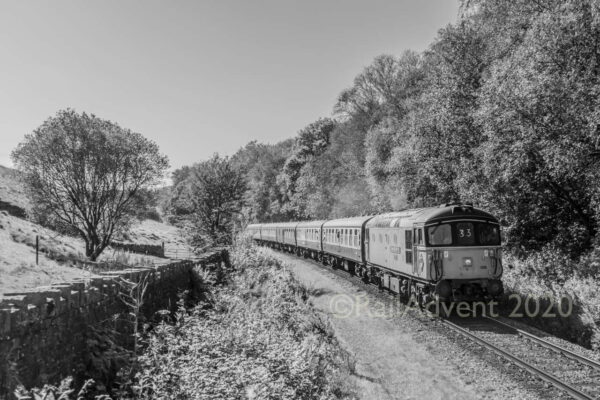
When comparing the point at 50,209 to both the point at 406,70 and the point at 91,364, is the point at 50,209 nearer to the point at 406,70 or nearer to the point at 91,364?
the point at 91,364

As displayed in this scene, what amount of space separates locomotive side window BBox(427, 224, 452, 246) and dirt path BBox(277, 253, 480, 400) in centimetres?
244

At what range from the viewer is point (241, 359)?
281 inches

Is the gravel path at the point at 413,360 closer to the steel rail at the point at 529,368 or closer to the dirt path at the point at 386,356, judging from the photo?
the dirt path at the point at 386,356

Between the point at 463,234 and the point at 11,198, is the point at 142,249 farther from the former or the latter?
the point at 463,234

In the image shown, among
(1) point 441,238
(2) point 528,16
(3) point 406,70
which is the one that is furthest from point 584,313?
(3) point 406,70

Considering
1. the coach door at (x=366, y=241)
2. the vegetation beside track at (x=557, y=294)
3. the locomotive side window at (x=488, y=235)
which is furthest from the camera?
the coach door at (x=366, y=241)

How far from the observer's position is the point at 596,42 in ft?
42.0

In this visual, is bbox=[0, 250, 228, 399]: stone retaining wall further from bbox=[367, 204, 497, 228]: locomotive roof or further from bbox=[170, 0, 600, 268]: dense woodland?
bbox=[170, 0, 600, 268]: dense woodland

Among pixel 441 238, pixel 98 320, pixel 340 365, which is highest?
pixel 441 238

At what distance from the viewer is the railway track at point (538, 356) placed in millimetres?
8242

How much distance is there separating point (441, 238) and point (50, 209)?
22875 millimetres

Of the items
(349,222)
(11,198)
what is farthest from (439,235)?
(11,198)

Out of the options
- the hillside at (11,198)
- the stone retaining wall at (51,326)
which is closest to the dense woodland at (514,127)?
the stone retaining wall at (51,326)

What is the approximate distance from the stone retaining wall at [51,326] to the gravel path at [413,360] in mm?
4656
